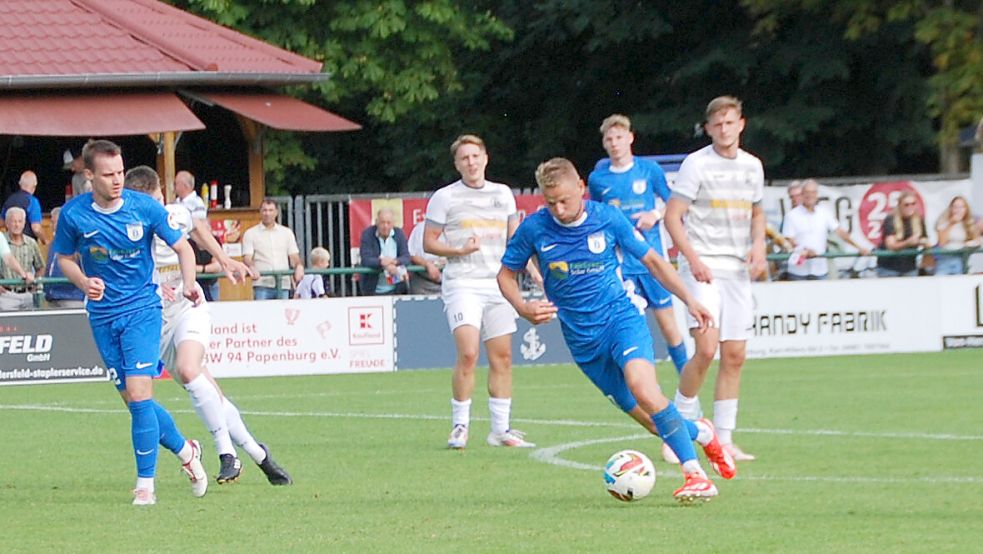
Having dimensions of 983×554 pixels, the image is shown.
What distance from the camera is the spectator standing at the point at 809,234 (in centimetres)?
2347

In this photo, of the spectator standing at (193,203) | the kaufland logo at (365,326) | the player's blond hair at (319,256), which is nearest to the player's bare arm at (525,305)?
the spectator standing at (193,203)

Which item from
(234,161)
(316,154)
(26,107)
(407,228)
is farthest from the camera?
(316,154)

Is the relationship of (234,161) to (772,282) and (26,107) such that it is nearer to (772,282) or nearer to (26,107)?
(26,107)

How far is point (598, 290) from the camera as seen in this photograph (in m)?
10.4

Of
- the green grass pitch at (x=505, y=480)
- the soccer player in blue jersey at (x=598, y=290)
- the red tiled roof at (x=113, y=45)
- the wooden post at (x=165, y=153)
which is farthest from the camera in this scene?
the wooden post at (x=165, y=153)

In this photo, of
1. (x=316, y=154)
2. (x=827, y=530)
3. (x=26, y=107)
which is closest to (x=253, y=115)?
(x=26, y=107)

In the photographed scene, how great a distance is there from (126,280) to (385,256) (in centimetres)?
1193

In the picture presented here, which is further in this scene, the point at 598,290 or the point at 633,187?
the point at 633,187

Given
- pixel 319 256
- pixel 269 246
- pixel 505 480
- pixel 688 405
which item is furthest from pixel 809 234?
pixel 505 480

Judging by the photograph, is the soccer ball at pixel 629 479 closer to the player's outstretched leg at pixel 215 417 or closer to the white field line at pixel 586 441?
the white field line at pixel 586 441

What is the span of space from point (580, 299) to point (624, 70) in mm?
28532

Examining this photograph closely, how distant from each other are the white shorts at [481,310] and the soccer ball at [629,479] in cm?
373

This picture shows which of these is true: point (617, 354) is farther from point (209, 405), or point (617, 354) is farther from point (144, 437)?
point (144, 437)

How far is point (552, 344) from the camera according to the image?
74.7 ft
